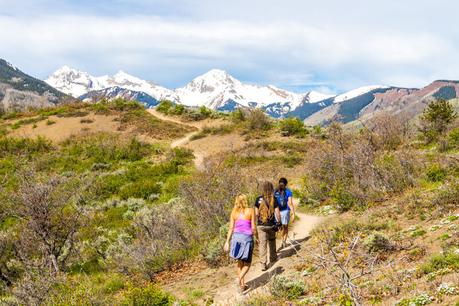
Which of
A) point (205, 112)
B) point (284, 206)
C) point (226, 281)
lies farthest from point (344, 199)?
point (205, 112)

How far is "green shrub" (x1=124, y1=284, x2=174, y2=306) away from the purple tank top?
200cm

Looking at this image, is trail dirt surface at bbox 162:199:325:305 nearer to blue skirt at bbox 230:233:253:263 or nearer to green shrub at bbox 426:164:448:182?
blue skirt at bbox 230:233:253:263

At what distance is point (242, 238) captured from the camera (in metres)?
8.48

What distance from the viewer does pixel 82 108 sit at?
51.2 m

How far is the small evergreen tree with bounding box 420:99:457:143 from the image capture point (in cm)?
2766

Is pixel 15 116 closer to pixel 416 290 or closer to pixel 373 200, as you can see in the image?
pixel 373 200

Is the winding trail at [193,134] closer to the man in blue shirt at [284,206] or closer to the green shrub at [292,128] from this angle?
the green shrub at [292,128]

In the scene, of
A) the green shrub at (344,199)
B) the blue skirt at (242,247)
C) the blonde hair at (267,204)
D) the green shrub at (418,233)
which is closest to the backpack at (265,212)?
the blonde hair at (267,204)

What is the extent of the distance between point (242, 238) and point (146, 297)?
2222 millimetres

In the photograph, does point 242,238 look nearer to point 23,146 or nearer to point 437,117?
point 437,117

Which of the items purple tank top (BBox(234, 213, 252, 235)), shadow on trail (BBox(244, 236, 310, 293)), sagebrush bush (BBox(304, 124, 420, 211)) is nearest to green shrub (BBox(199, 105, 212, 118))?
sagebrush bush (BBox(304, 124, 420, 211))

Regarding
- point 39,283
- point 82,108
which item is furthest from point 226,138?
point 39,283

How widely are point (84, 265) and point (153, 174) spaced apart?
14348mm

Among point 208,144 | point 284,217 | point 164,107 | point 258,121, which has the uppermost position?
point 164,107
